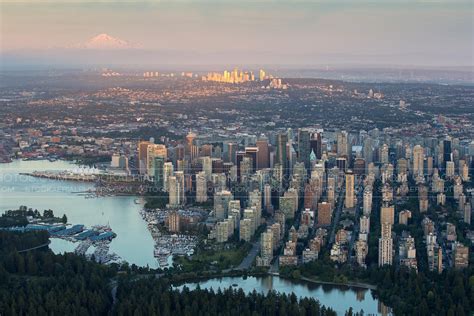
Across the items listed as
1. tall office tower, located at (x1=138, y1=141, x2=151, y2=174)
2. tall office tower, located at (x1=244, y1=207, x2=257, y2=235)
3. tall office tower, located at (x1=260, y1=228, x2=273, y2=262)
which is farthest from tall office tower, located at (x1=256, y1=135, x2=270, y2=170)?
tall office tower, located at (x1=260, y1=228, x2=273, y2=262)

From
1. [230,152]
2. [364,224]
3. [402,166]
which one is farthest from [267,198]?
[230,152]

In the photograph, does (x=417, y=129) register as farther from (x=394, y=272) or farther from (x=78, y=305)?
(x=78, y=305)

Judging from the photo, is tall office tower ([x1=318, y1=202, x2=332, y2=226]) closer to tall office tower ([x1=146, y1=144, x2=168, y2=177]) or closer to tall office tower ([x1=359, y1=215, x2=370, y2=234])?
tall office tower ([x1=359, y1=215, x2=370, y2=234])

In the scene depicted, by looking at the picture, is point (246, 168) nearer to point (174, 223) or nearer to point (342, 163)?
point (342, 163)

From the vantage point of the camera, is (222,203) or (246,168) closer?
(222,203)

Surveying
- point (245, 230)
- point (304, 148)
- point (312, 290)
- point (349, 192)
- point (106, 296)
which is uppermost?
point (304, 148)

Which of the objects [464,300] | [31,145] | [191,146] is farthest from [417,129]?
[464,300]
